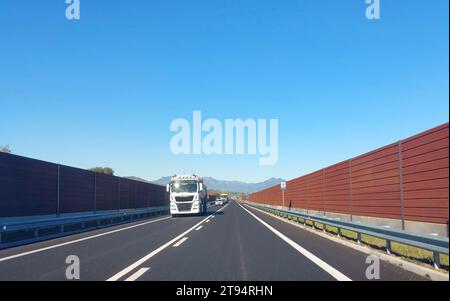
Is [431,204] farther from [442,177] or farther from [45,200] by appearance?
[45,200]

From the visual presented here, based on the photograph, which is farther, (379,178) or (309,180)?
(309,180)

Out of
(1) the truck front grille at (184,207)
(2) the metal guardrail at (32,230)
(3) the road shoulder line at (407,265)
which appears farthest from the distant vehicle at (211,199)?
(3) the road shoulder line at (407,265)

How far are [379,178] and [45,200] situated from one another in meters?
14.7

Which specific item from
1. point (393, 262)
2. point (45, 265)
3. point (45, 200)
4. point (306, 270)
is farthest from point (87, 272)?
point (45, 200)

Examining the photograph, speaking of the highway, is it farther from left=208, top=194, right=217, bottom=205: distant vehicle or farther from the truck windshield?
left=208, top=194, right=217, bottom=205: distant vehicle

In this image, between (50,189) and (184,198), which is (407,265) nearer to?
(50,189)

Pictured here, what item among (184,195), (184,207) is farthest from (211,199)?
(184,195)

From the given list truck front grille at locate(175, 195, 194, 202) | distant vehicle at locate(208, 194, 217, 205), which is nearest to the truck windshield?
truck front grille at locate(175, 195, 194, 202)

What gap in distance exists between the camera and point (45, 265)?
10086 mm

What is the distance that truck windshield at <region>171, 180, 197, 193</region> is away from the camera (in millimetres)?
36031

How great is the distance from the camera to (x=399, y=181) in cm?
1308

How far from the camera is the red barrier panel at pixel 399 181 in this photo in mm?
10352

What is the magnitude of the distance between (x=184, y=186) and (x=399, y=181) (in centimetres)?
2469

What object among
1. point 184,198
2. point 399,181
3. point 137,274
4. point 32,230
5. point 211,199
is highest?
point 399,181
